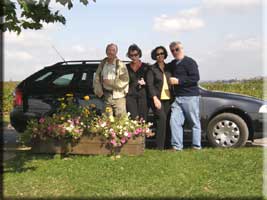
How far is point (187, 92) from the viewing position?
8.04 metres

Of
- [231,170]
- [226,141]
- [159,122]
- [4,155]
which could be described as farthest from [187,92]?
[4,155]

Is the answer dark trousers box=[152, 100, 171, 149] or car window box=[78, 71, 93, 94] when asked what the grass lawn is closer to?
dark trousers box=[152, 100, 171, 149]

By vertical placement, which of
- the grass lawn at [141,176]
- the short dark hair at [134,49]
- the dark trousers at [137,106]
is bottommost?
the grass lawn at [141,176]

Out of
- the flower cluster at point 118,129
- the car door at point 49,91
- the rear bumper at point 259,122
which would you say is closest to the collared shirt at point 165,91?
the flower cluster at point 118,129

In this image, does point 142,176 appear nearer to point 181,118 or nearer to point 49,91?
point 181,118

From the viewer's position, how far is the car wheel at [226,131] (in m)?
8.47

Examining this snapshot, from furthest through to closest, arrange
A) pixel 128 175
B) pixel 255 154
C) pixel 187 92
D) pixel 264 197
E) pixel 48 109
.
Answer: pixel 48 109 → pixel 187 92 → pixel 255 154 → pixel 128 175 → pixel 264 197

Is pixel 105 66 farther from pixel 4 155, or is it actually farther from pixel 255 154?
pixel 255 154

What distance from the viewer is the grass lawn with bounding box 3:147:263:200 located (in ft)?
18.1

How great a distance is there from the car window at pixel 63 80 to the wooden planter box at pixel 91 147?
1755 millimetres

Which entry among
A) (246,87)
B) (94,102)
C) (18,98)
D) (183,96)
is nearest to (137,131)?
(183,96)

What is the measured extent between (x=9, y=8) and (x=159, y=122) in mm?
3291

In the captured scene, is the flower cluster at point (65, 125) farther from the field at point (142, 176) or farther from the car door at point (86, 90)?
the car door at point (86, 90)

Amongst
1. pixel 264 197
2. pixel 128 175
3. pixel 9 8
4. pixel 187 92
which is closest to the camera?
pixel 264 197
